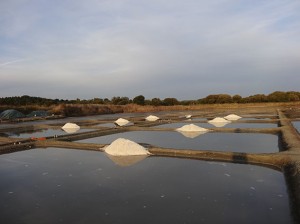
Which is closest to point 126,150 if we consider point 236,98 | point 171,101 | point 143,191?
point 143,191

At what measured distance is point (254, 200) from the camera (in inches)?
121

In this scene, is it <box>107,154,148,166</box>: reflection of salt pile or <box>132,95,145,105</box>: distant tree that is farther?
<box>132,95,145,105</box>: distant tree

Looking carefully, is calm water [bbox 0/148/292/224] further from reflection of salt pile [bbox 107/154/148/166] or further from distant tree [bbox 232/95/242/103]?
distant tree [bbox 232/95/242/103]

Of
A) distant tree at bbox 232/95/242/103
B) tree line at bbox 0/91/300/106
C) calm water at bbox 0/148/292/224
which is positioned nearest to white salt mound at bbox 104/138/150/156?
calm water at bbox 0/148/292/224

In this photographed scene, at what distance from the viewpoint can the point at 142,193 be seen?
3.37 meters

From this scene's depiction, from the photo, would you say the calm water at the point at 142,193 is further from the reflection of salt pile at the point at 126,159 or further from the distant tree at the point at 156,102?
the distant tree at the point at 156,102

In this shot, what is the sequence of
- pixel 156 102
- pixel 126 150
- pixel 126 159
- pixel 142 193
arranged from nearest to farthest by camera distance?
pixel 142 193, pixel 126 159, pixel 126 150, pixel 156 102

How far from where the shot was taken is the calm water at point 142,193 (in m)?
2.74

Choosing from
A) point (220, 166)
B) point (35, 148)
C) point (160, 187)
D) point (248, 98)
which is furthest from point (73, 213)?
point (248, 98)

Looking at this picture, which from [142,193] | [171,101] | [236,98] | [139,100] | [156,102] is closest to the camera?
[142,193]

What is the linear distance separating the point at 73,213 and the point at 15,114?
15.2 metres

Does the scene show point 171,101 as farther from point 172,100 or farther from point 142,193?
point 142,193

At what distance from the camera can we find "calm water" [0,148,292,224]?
108 inches

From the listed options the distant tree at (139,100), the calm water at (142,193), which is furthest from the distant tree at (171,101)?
the calm water at (142,193)
